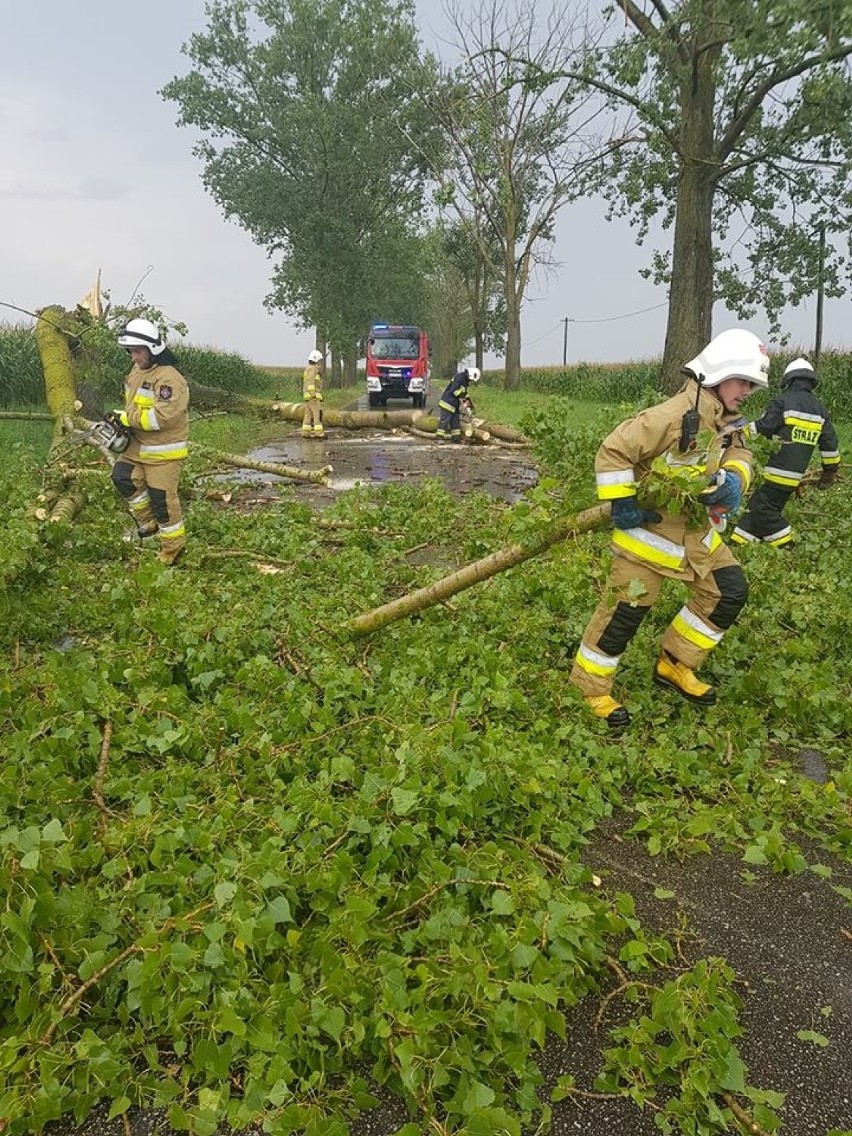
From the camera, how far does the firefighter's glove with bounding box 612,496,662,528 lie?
3410 mm

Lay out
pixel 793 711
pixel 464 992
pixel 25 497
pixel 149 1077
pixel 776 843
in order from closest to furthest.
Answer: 1. pixel 149 1077
2. pixel 464 992
3. pixel 776 843
4. pixel 793 711
5. pixel 25 497

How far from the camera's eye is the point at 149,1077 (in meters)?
1.85

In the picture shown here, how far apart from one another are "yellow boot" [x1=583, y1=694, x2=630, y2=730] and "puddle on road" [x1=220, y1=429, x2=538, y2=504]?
4.97m

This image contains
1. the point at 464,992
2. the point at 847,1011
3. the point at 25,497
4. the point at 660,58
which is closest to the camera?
the point at 464,992

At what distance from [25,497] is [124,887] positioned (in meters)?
5.39

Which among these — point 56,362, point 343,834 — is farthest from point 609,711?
point 56,362

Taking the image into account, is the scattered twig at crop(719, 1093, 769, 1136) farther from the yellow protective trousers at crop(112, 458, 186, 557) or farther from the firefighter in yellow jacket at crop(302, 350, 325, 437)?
the firefighter in yellow jacket at crop(302, 350, 325, 437)

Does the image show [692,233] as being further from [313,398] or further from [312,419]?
[312,419]

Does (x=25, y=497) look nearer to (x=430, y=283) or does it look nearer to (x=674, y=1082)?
(x=674, y=1082)

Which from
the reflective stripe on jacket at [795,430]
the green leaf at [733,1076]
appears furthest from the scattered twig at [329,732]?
the reflective stripe on jacket at [795,430]

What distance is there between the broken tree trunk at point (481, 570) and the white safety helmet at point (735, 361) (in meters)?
0.78

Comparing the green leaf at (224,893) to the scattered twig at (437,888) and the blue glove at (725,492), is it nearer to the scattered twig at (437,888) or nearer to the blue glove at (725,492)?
the scattered twig at (437,888)

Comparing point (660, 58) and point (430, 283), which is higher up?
point (430, 283)

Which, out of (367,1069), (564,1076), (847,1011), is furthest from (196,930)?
(847,1011)
